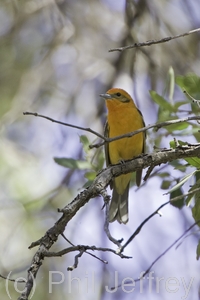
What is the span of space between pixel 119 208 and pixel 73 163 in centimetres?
115

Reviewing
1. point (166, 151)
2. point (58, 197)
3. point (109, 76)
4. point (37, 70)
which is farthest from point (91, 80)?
point (166, 151)

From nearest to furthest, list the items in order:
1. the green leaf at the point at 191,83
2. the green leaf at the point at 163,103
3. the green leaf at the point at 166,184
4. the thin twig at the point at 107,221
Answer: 1. the thin twig at the point at 107,221
2. the green leaf at the point at 191,83
3. the green leaf at the point at 166,184
4. the green leaf at the point at 163,103

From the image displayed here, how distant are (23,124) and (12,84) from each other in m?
0.58

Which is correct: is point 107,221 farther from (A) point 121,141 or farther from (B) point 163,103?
(A) point 121,141

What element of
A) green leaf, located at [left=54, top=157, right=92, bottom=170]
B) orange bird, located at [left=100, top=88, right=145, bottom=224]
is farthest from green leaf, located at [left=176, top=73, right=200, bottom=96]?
orange bird, located at [left=100, top=88, right=145, bottom=224]

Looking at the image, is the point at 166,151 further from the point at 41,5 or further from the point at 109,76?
the point at 41,5

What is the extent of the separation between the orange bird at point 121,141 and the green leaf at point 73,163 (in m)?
0.73

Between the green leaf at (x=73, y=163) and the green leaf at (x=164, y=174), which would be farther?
the green leaf at (x=73, y=163)

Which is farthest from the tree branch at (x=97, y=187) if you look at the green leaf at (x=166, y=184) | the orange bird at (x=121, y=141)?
the orange bird at (x=121, y=141)

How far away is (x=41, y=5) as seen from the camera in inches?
257

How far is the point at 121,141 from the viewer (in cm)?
521

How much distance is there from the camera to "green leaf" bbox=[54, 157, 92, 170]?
4.38m

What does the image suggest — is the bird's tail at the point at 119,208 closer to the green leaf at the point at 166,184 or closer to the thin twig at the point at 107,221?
the green leaf at the point at 166,184

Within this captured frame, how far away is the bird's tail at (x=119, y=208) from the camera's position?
526 cm
